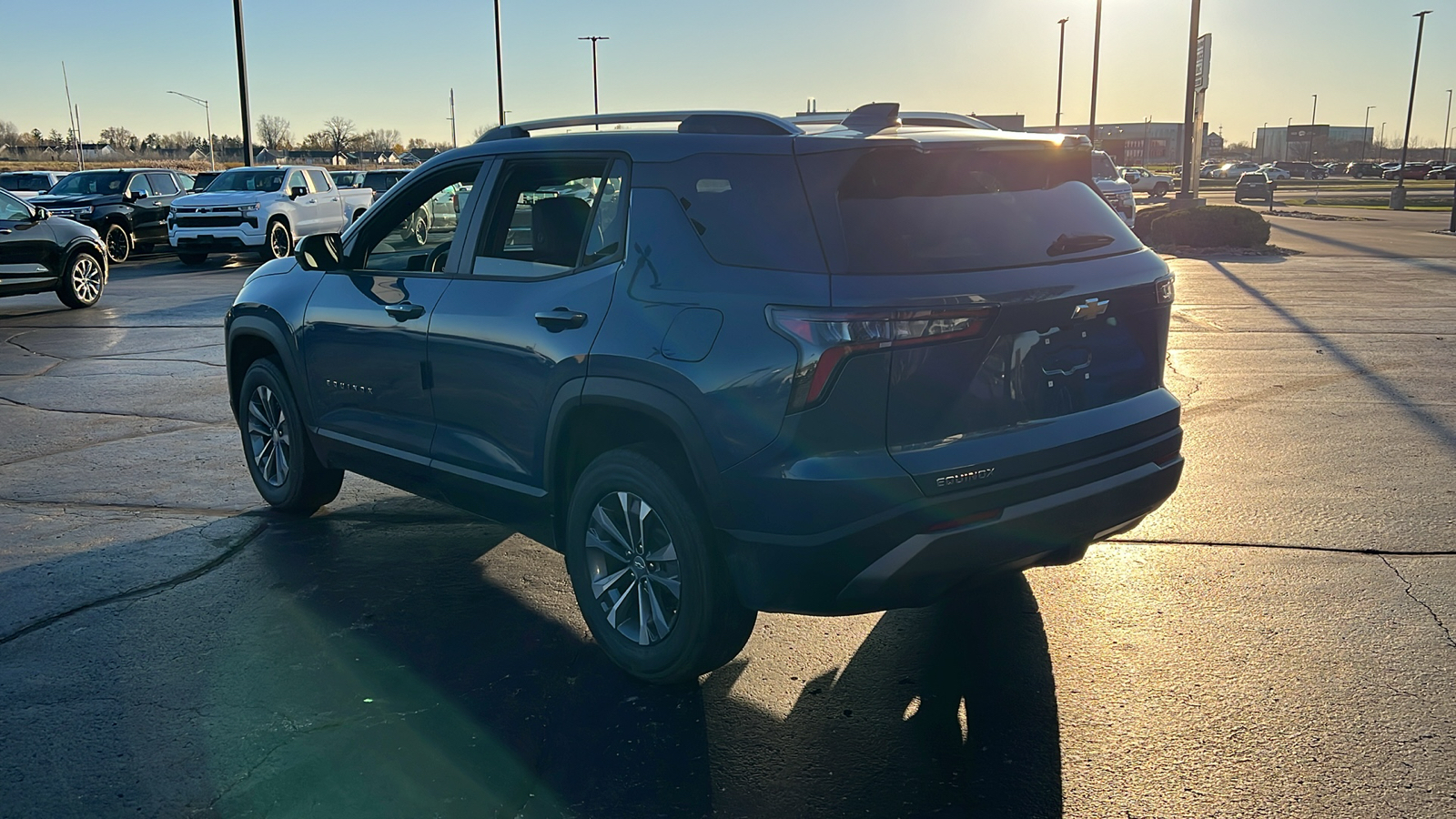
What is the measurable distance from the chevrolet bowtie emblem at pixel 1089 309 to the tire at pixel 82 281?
16170mm

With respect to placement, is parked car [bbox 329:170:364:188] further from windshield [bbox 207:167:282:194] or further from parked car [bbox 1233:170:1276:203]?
parked car [bbox 1233:170:1276:203]

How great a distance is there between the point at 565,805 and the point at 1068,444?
187 cm

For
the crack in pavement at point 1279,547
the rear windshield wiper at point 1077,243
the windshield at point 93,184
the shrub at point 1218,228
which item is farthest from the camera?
the windshield at point 93,184

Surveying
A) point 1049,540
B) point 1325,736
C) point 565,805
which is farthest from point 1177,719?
point 565,805

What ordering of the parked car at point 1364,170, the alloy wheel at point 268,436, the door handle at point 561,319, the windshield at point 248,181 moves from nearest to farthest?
the door handle at point 561,319, the alloy wheel at point 268,436, the windshield at point 248,181, the parked car at point 1364,170

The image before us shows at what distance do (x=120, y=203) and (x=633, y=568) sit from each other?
82.4ft

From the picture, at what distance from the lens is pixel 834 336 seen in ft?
10.7

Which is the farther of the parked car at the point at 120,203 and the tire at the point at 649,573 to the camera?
the parked car at the point at 120,203

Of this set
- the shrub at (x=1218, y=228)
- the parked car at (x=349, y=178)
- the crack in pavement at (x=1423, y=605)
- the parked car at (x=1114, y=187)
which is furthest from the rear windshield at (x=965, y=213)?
the parked car at (x=349, y=178)

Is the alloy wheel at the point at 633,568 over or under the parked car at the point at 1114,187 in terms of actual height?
under

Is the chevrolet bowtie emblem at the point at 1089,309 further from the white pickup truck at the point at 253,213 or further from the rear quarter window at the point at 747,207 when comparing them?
the white pickup truck at the point at 253,213

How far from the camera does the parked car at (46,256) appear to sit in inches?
602

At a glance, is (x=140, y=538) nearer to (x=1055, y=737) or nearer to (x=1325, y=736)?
(x=1055, y=737)

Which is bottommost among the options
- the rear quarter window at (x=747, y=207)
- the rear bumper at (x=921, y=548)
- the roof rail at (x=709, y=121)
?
the rear bumper at (x=921, y=548)
